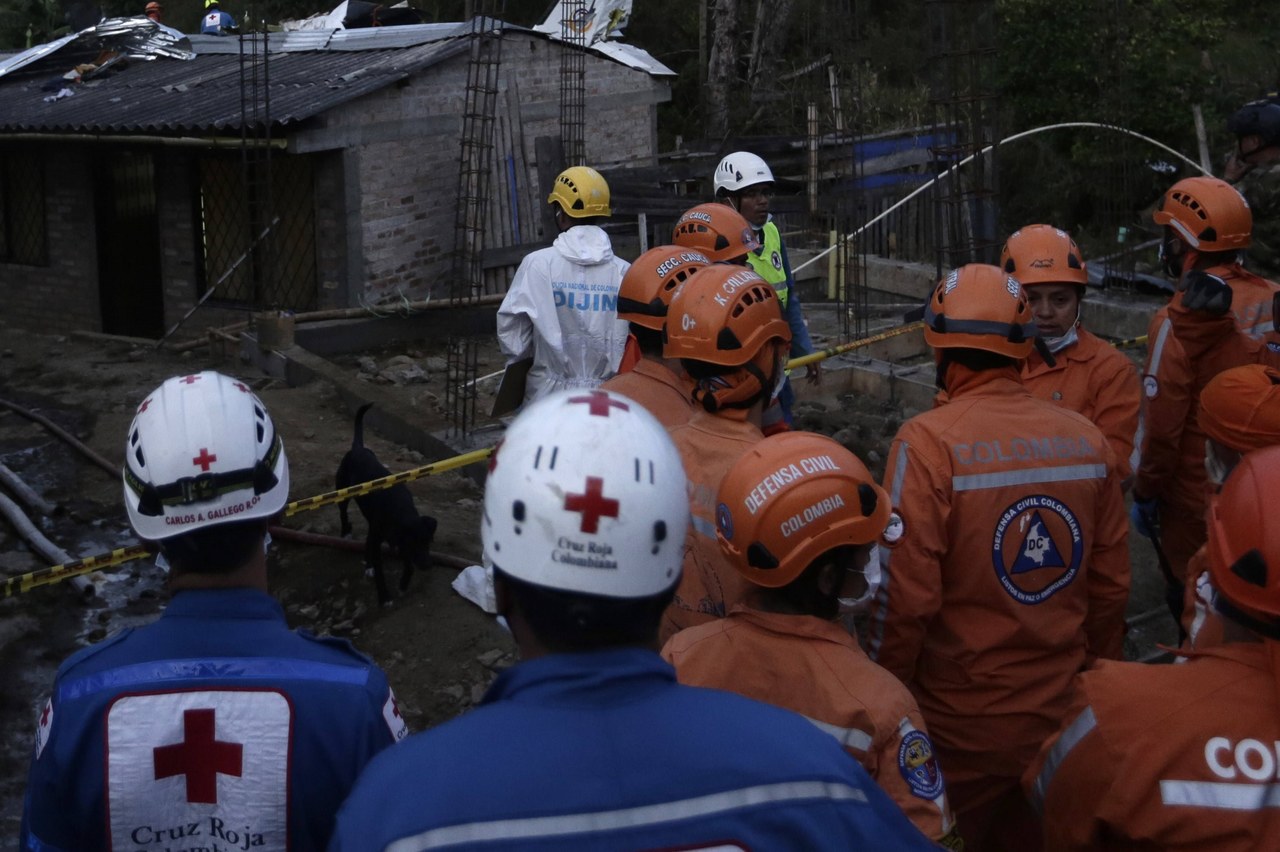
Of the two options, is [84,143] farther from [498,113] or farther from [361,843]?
[361,843]

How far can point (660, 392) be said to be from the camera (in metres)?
4.45

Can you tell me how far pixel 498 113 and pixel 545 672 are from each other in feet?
49.7

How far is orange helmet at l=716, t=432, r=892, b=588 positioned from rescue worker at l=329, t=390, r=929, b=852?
2.80ft

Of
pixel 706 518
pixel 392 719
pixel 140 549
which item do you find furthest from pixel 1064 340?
pixel 140 549

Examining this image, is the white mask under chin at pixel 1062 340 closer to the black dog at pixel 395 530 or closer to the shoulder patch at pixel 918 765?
the shoulder patch at pixel 918 765

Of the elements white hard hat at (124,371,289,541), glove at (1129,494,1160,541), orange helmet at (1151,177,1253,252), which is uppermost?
orange helmet at (1151,177,1253,252)

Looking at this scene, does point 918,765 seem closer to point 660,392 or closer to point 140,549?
point 660,392

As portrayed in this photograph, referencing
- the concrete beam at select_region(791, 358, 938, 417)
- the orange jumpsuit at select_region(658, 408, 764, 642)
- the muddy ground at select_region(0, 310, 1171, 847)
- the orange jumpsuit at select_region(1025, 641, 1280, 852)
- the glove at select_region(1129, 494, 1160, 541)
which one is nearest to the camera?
the orange jumpsuit at select_region(1025, 641, 1280, 852)

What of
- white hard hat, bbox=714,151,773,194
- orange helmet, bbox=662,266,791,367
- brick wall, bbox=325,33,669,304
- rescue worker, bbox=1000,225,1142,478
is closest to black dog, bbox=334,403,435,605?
white hard hat, bbox=714,151,773,194

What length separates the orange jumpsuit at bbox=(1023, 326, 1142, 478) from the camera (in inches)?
182

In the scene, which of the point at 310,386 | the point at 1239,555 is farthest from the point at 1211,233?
the point at 310,386

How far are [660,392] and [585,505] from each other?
272cm

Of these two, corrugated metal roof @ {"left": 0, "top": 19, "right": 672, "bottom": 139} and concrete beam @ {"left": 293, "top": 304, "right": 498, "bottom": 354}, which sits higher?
corrugated metal roof @ {"left": 0, "top": 19, "right": 672, "bottom": 139}

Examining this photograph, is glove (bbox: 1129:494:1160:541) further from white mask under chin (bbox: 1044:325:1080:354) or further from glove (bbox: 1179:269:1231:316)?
white mask under chin (bbox: 1044:325:1080:354)
